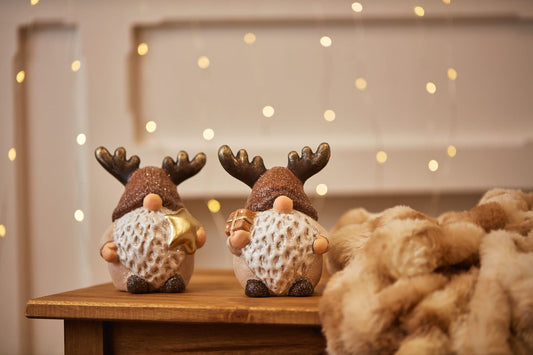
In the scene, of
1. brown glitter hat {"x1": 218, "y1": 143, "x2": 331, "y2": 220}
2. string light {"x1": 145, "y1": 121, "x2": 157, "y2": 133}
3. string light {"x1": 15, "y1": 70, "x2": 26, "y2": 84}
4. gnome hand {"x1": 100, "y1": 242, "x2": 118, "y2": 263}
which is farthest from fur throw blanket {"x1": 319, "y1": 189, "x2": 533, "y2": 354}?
string light {"x1": 15, "y1": 70, "x2": 26, "y2": 84}

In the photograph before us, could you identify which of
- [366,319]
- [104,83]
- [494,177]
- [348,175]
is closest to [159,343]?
[366,319]

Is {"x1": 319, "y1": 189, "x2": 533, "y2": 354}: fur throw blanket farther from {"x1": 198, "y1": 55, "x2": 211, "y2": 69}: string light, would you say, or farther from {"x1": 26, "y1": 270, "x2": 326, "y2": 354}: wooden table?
{"x1": 198, "y1": 55, "x2": 211, "y2": 69}: string light

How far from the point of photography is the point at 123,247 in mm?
793

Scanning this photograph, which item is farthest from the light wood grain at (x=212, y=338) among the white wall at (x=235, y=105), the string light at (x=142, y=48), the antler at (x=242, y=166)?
the string light at (x=142, y=48)

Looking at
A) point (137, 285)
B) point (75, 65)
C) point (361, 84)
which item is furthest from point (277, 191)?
point (75, 65)

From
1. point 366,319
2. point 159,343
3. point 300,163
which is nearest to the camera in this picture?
point 366,319

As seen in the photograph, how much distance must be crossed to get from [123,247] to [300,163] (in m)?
0.32

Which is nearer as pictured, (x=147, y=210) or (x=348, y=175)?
(x=147, y=210)

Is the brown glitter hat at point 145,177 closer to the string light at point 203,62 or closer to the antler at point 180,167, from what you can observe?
the antler at point 180,167

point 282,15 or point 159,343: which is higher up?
point 282,15

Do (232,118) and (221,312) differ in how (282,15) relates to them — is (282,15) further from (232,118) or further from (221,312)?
(221,312)

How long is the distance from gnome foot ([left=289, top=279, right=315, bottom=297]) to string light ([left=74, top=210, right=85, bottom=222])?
0.72m

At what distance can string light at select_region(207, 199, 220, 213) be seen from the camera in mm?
1229

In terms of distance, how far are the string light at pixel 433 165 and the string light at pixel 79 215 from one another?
883mm
